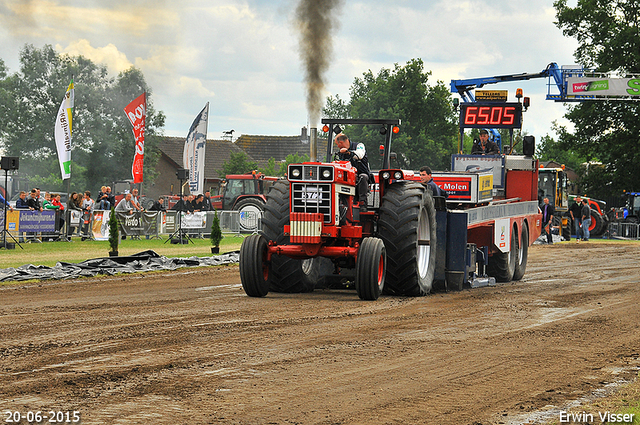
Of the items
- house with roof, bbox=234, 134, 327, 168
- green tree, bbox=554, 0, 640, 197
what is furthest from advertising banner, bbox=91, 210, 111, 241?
house with roof, bbox=234, 134, 327, 168

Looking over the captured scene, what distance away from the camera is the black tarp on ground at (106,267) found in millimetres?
13437

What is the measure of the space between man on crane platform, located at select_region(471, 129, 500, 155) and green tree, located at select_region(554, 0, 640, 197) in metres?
25.5

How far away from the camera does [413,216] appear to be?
10492 mm

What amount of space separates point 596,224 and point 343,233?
1120 inches

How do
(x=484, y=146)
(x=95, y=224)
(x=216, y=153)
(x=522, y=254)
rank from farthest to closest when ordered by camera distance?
(x=216, y=153) → (x=95, y=224) → (x=484, y=146) → (x=522, y=254)

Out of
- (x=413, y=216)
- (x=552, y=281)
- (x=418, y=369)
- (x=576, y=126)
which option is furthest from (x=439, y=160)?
(x=418, y=369)

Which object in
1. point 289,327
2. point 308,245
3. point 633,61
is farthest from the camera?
point 633,61

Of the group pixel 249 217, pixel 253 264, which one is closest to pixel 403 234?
pixel 253 264

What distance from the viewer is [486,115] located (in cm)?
1761

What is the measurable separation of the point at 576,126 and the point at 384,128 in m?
33.5

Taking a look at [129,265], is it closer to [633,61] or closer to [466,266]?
[466,266]

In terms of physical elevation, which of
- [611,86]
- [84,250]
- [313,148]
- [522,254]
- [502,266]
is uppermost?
[611,86]

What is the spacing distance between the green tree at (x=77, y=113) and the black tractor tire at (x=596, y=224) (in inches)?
1446

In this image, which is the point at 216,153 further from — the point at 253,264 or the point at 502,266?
the point at 253,264
